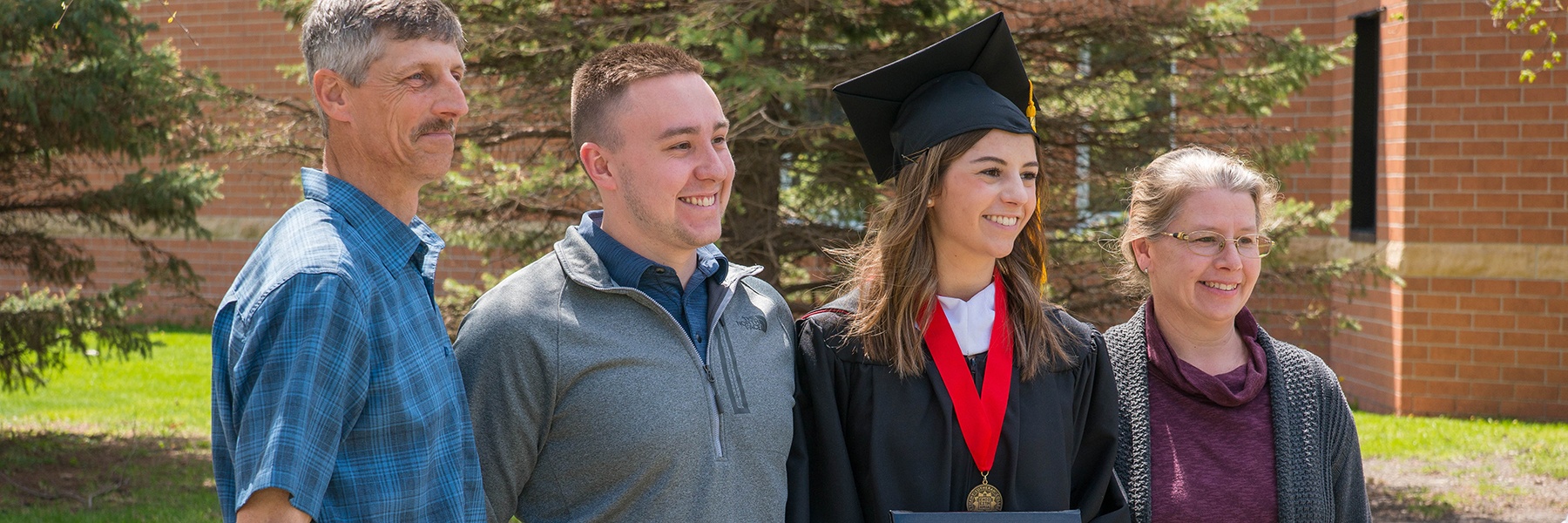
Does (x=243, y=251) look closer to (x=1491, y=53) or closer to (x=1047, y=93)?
(x=1047, y=93)

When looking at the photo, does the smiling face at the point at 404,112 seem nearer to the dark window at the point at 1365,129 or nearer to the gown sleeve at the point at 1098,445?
the gown sleeve at the point at 1098,445

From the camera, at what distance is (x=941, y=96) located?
310 cm

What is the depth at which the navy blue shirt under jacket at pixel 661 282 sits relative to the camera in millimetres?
2660

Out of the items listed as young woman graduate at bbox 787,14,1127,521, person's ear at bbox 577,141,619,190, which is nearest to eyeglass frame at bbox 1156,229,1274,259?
young woman graduate at bbox 787,14,1127,521

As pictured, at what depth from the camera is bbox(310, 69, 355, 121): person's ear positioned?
2209mm

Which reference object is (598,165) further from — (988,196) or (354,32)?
(988,196)

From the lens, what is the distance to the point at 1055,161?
6590mm

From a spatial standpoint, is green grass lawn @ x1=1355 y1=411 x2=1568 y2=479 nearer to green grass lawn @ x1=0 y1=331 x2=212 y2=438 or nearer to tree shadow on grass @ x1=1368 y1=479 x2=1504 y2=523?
tree shadow on grass @ x1=1368 y1=479 x2=1504 y2=523

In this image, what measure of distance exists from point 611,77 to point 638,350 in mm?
639

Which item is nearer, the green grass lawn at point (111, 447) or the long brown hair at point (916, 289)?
the long brown hair at point (916, 289)

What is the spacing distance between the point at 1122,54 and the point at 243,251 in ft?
38.0

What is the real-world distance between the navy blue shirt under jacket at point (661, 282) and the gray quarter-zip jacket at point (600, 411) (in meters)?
0.06

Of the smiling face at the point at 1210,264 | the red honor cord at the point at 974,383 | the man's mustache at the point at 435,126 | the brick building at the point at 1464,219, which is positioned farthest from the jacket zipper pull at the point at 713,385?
the brick building at the point at 1464,219

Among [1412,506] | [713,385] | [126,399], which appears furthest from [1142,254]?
[126,399]
